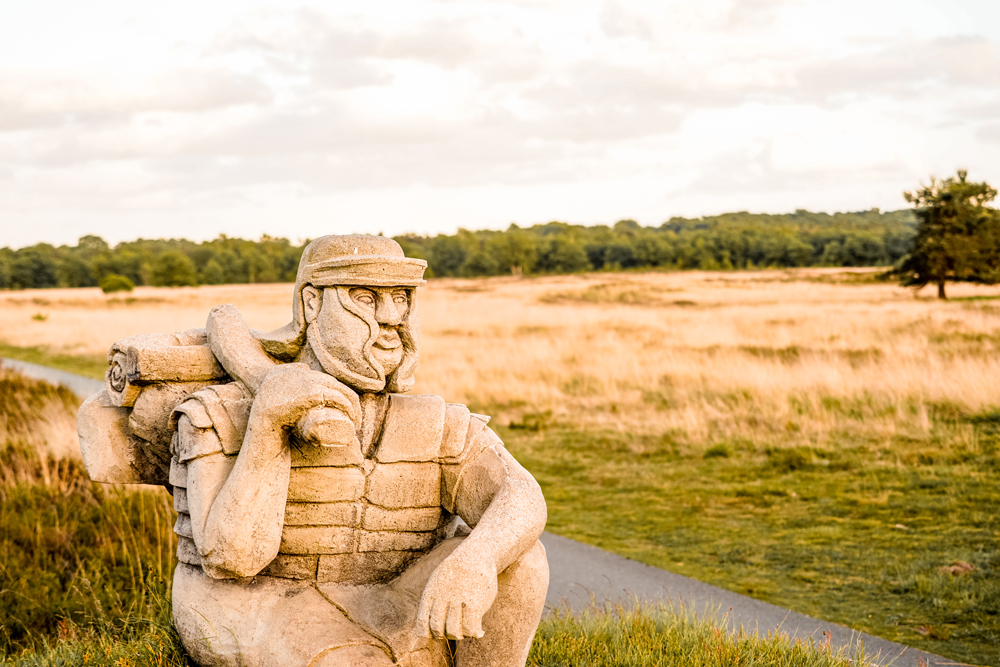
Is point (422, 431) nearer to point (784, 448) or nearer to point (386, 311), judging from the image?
point (386, 311)

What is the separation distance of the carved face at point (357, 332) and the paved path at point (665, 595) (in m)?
2.76

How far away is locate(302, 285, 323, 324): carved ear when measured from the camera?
2992mm

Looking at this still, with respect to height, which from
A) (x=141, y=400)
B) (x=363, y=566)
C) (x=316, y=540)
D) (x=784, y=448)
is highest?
(x=141, y=400)

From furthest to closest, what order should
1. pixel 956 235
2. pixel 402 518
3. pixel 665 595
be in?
pixel 956 235
pixel 665 595
pixel 402 518

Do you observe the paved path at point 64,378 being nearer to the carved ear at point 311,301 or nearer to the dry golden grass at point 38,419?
the dry golden grass at point 38,419

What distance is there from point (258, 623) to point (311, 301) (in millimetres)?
1112

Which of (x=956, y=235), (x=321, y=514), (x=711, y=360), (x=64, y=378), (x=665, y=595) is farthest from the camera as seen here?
(x=956, y=235)

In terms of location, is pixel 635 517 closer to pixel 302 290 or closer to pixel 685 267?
pixel 302 290

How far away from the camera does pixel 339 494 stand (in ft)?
9.76

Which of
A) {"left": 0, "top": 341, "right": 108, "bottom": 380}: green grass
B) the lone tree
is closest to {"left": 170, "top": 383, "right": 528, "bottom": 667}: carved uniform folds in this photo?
{"left": 0, "top": 341, "right": 108, "bottom": 380}: green grass

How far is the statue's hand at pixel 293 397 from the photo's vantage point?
2646mm

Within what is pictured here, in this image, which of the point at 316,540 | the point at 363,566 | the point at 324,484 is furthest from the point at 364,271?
the point at 363,566

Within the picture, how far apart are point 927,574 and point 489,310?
2282cm

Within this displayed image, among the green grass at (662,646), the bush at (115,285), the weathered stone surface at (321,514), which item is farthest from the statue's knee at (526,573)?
the bush at (115,285)
